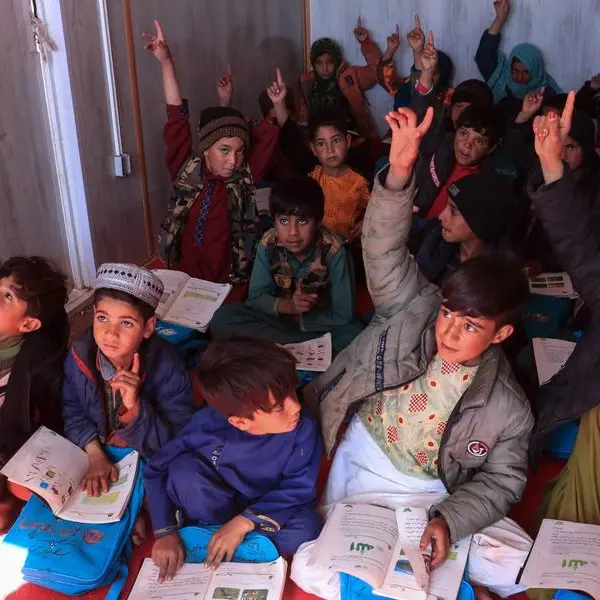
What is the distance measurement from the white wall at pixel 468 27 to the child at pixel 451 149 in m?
1.55

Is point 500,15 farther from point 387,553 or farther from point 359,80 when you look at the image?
point 387,553

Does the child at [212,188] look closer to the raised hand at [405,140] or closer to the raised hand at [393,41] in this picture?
the raised hand at [405,140]

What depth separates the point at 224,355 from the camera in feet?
4.55

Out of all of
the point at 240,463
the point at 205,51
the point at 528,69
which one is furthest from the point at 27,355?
the point at 528,69

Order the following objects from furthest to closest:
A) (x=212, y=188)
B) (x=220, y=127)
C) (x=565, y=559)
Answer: (x=212, y=188) → (x=220, y=127) → (x=565, y=559)

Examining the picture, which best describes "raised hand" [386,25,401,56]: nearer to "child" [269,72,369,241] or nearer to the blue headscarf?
the blue headscarf

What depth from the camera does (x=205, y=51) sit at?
3.51m

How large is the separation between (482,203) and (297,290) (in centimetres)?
71

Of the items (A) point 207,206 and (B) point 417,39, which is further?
(B) point 417,39

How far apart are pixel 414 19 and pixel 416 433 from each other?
366 cm

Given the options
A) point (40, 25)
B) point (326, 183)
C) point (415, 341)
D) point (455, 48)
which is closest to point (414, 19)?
point (455, 48)

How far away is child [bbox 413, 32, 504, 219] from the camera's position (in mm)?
2852

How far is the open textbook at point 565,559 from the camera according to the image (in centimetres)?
133

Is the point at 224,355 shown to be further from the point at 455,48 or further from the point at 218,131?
the point at 455,48
